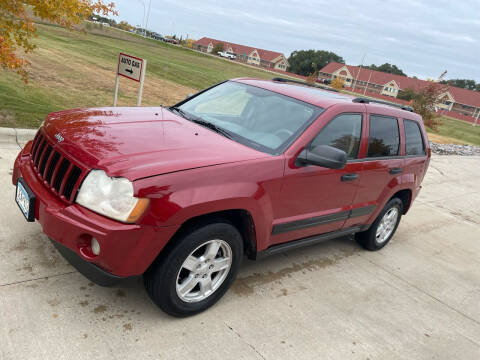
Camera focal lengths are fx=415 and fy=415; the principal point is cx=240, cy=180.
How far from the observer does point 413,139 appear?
504cm

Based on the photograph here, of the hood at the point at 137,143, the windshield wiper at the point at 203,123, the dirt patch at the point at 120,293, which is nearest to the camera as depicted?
the hood at the point at 137,143

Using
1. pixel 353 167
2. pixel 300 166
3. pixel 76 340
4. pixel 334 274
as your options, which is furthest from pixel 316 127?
pixel 76 340

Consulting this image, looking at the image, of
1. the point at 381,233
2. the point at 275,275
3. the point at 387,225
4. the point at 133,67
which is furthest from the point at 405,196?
the point at 133,67

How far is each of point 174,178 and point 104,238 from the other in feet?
1.84

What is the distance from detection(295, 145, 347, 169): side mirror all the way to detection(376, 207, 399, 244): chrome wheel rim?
2038 mm

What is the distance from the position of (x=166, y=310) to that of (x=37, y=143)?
1.72m

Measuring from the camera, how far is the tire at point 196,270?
2826mm

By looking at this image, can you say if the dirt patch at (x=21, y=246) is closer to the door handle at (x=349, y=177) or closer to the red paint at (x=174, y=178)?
the red paint at (x=174, y=178)

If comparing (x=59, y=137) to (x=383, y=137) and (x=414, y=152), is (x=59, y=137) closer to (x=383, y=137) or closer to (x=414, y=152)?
(x=383, y=137)

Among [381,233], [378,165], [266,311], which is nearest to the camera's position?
[266,311]

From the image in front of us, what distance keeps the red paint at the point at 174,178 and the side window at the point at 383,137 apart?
12 centimetres

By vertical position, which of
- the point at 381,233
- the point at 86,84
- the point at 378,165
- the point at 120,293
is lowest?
the point at 86,84

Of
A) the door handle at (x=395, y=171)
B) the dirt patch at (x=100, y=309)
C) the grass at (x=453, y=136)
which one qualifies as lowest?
the grass at (x=453, y=136)

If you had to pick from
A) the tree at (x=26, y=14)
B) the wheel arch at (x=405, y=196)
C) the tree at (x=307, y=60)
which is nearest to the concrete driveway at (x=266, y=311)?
the wheel arch at (x=405, y=196)
